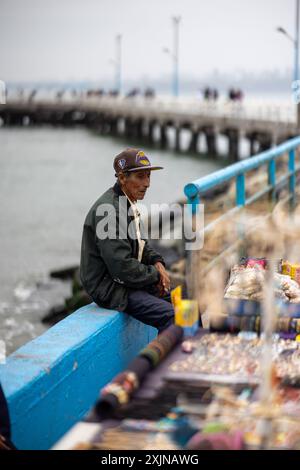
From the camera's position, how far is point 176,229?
61.7 feet

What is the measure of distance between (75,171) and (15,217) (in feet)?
50.9

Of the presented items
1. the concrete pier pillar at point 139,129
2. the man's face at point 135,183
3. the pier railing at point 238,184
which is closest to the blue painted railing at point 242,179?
the pier railing at point 238,184

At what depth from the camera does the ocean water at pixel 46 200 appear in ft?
60.5

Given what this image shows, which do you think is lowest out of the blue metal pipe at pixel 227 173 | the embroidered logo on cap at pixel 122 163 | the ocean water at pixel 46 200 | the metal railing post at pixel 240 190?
the ocean water at pixel 46 200

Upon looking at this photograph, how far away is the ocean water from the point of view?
18.5 metres

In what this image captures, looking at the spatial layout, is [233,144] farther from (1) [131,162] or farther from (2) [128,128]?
(1) [131,162]

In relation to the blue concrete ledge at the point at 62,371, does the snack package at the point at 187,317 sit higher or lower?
higher

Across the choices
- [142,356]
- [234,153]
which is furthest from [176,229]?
[234,153]

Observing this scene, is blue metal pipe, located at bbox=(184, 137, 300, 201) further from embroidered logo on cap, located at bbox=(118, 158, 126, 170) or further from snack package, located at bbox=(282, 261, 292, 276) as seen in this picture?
snack package, located at bbox=(282, 261, 292, 276)

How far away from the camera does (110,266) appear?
3828mm

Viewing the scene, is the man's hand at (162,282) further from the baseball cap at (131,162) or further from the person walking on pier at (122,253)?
the baseball cap at (131,162)

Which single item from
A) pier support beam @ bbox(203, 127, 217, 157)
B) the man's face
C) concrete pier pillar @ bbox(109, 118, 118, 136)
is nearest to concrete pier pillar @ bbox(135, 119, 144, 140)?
concrete pier pillar @ bbox(109, 118, 118, 136)

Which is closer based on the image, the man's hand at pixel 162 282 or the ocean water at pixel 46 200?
the man's hand at pixel 162 282

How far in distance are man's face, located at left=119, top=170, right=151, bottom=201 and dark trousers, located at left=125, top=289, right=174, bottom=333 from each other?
0.52 m
